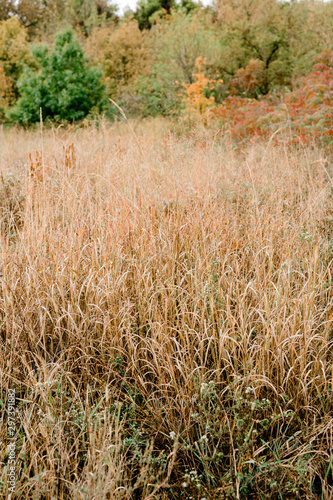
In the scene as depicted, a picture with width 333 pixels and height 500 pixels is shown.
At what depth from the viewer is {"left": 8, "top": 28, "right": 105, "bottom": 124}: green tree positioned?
395 inches

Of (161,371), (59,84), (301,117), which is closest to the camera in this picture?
(161,371)

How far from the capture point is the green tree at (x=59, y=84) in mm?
10039

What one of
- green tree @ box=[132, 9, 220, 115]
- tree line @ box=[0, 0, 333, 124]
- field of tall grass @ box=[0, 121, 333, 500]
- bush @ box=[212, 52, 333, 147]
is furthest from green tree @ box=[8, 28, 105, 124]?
field of tall grass @ box=[0, 121, 333, 500]

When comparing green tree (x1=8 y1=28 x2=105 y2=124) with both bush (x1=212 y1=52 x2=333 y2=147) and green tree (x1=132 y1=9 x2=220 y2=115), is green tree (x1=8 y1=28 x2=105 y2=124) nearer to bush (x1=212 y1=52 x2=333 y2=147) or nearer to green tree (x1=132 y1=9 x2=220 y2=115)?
green tree (x1=132 y1=9 x2=220 y2=115)

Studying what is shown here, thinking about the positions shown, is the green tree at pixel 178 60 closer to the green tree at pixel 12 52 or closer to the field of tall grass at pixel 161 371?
the green tree at pixel 12 52

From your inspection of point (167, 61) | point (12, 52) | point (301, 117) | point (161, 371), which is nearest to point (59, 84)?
point (167, 61)

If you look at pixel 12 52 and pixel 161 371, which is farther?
pixel 12 52

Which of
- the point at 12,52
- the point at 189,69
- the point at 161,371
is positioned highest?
the point at 12,52

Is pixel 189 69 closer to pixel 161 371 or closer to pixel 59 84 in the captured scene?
pixel 59 84

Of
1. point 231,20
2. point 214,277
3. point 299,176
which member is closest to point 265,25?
point 231,20

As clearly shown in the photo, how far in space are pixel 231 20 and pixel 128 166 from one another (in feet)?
42.0

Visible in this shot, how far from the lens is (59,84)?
10.1m

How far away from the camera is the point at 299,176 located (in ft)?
12.4

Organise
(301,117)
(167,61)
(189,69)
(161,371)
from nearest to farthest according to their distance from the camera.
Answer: (161,371) < (301,117) < (189,69) < (167,61)
